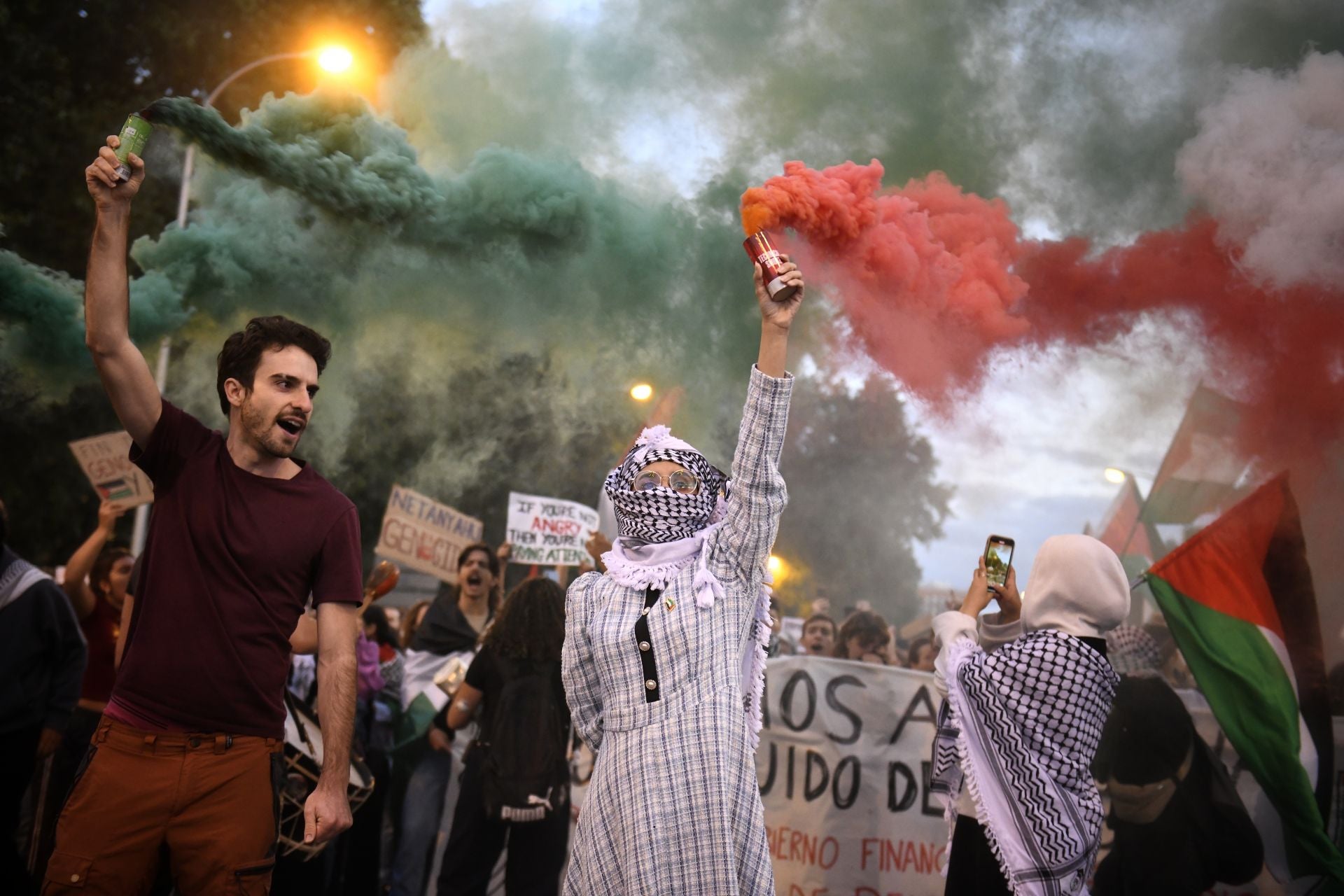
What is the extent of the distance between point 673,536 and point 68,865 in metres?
1.86

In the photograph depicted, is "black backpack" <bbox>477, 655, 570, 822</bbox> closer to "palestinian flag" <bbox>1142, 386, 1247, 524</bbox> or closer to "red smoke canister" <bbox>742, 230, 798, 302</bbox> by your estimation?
"red smoke canister" <bbox>742, 230, 798, 302</bbox>

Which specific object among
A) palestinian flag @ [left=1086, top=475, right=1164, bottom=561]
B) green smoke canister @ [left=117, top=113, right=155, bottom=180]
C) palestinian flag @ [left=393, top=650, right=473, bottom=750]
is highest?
palestinian flag @ [left=1086, top=475, right=1164, bottom=561]

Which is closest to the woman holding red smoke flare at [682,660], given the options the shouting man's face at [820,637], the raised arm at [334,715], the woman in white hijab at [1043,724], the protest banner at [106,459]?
the raised arm at [334,715]

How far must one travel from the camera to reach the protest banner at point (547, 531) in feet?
29.1

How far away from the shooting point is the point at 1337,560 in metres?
5.80

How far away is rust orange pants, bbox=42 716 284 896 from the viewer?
267 centimetres

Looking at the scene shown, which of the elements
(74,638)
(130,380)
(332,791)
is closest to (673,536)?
(332,791)

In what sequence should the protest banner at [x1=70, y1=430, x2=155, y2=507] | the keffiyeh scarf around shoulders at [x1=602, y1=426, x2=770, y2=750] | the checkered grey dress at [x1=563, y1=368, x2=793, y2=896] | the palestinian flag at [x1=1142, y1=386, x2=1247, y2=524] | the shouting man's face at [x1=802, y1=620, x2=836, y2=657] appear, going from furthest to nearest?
the shouting man's face at [x1=802, y1=620, x2=836, y2=657] → the protest banner at [x1=70, y1=430, x2=155, y2=507] → the palestinian flag at [x1=1142, y1=386, x2=1247, y2=524] → the keffiyeh scarf around shoulders at [x1=602, y1=426, x2=770, y2=750] → the checkered grey dress at [x1=563, y1=368, x2=793, y2=896]

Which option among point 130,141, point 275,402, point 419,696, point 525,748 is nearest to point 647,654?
point 275,402

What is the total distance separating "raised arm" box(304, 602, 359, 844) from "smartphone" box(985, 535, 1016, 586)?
249cm

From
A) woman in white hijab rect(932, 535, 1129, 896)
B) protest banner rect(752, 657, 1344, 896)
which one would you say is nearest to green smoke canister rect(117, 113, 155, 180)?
woman in white hijab rect(932, 535, 1129, 896)

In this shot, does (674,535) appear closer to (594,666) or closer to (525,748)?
(594,666)

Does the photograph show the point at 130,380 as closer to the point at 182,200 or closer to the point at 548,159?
the point at 548,159

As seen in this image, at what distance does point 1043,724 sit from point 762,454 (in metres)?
1.45
